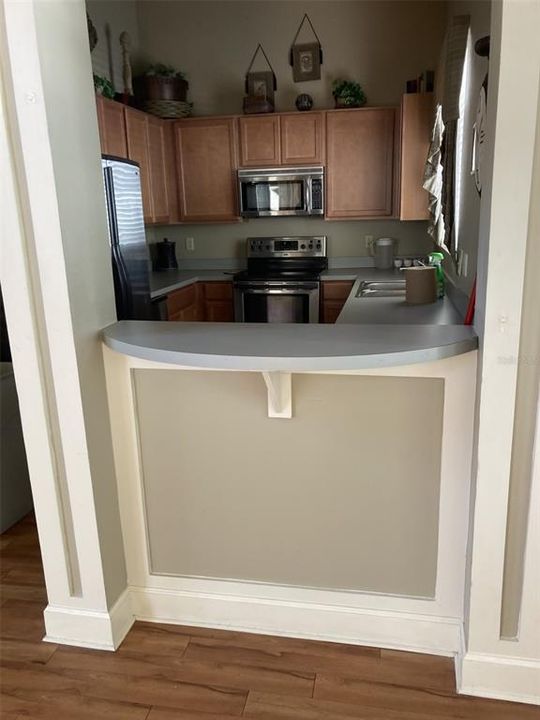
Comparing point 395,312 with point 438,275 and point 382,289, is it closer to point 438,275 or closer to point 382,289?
point 438,275

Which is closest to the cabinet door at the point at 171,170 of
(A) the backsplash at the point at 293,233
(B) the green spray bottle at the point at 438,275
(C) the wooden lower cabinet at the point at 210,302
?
(A) the backsplash at the point at 293,233

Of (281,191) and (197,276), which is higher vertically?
(281,191)

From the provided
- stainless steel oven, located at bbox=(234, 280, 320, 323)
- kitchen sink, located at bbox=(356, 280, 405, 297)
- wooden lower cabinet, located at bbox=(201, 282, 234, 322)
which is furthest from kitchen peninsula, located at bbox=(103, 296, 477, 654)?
wooden lower cabinet, located at bbox=(201, 282, 234, 322)

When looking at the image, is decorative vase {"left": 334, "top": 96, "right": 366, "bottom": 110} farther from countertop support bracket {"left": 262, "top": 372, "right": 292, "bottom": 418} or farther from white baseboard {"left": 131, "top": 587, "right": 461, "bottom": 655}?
white baseboard {"left": 131, "top": 587, "right": 461, "bottom": 655}

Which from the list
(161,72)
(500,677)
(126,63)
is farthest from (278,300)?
(500,677)

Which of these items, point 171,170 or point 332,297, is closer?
point 332,297

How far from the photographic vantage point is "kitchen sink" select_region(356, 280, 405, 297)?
310 centimetres

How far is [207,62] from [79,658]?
4.36 meters

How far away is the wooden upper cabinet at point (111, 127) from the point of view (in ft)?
11.1

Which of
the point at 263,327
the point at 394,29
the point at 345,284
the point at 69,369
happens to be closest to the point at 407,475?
the point at 263,327

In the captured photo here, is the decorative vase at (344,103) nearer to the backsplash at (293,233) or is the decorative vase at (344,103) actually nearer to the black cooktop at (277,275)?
the backsplash at (293,233)

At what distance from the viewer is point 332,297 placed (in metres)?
4.24

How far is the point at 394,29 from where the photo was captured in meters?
4.25

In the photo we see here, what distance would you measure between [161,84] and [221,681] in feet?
13.3
